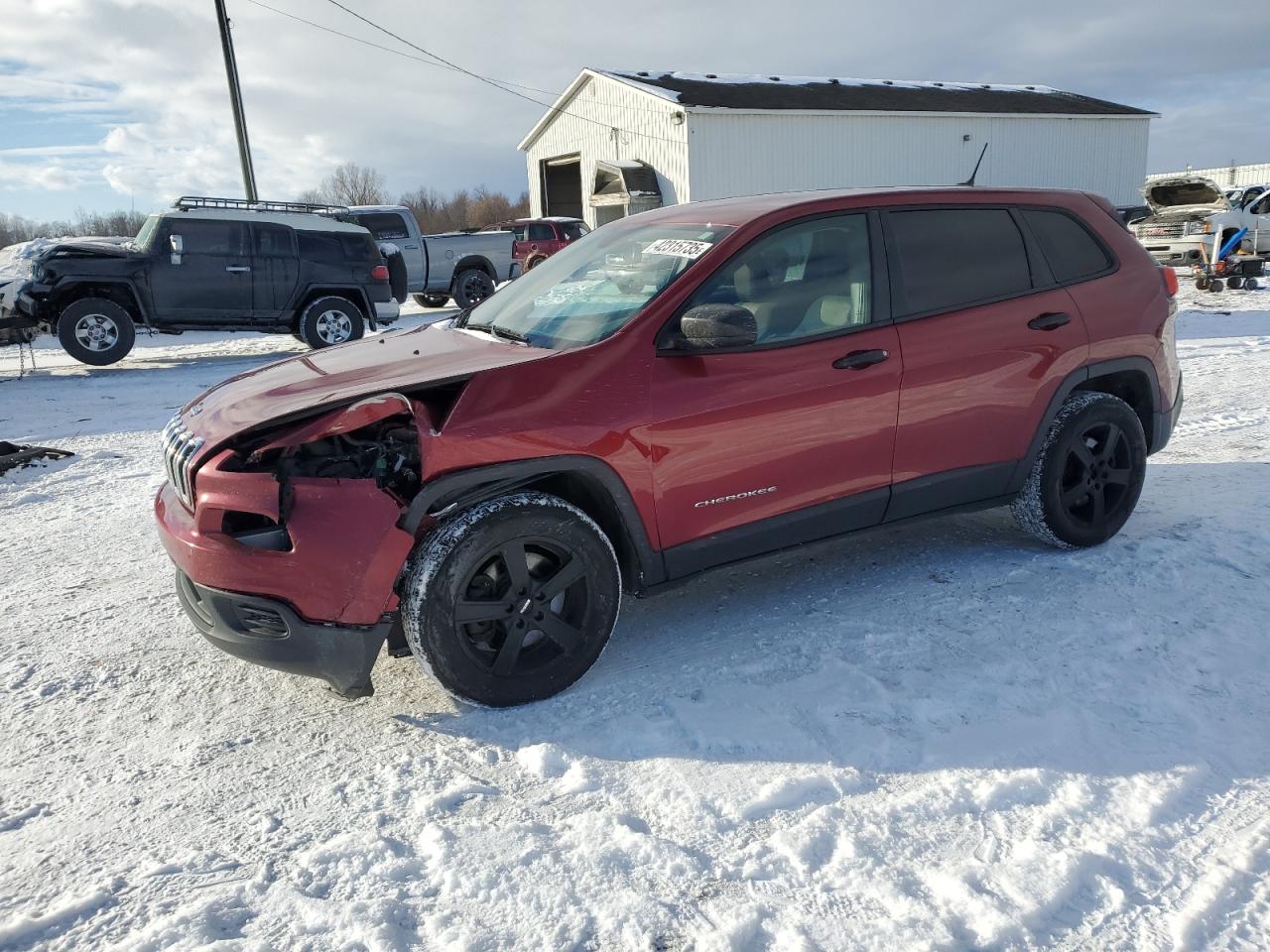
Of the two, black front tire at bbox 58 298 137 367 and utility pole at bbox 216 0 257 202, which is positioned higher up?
utility pole at bbox 216 0 257 202

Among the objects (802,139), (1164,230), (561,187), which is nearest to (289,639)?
(1164,230)

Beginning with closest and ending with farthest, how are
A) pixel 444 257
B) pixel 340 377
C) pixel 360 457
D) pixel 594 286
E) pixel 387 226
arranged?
pixel 360 457, pixel 340 377, pixel 594 286, pixel 387 226, pixel 444 257

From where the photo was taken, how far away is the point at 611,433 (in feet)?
10.6

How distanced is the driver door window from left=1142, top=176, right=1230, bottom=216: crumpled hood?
1965 cm

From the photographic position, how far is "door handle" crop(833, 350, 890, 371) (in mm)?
3678

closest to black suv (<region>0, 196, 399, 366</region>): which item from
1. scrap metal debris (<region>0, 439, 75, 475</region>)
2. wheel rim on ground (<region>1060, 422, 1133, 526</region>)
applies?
scrap metal debris (<region>0, 439, 75, 475</region>)

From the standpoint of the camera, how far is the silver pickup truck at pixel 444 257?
1689cm

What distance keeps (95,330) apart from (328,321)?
270cm

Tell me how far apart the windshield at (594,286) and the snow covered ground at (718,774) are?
127cm

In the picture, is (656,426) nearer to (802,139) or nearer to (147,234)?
(147,234)

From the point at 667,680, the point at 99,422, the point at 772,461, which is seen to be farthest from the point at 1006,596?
the point at 99,422

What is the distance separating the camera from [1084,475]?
14.6 ft

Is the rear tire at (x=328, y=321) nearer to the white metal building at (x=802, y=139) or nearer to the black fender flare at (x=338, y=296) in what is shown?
the black fender flare at (x=338, y=296)

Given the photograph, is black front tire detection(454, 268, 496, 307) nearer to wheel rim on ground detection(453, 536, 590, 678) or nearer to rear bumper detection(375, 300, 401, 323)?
rear bumper detection(375, 300, 401, 323)
